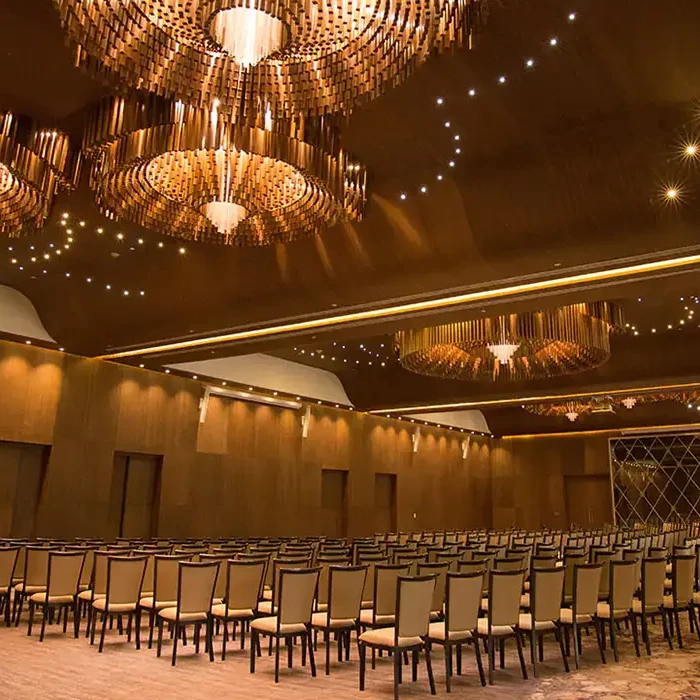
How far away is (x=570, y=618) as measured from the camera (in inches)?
260

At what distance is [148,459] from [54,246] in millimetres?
7370

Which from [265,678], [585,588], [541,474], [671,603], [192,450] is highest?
[541,474]

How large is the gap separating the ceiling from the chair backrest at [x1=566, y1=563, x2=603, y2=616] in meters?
3.46

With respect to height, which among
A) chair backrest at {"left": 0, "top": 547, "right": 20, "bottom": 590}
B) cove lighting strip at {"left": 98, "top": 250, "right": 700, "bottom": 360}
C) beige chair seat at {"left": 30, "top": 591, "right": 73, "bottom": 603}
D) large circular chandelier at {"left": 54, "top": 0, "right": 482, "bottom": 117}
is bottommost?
beige chair seat at {"left": 30, "top": 591, "right": 73, "bottom": 603}

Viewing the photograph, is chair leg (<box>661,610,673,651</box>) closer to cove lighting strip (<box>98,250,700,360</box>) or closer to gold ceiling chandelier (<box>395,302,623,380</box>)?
cove lighting strip (<box>98,250,700,360</box>)

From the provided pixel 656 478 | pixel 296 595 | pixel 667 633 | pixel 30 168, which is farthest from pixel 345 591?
pixel 656 478

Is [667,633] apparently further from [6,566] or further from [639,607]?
[6,566]

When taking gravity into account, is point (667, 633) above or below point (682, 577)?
below

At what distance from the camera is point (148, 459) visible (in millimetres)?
16125

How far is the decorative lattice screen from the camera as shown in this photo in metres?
24.8

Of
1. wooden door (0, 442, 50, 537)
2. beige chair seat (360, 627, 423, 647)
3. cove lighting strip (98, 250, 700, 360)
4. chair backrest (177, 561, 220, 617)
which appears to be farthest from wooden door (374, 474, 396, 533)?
beige chair seat (360, 627, 423, 647)

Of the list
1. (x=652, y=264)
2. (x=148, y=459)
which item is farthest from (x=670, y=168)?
(x=148, y=459)

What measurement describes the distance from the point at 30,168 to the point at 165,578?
14.1ft

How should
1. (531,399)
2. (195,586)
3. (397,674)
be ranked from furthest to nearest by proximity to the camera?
1. (531,399)
2. (195,586)
3. (397,674)
